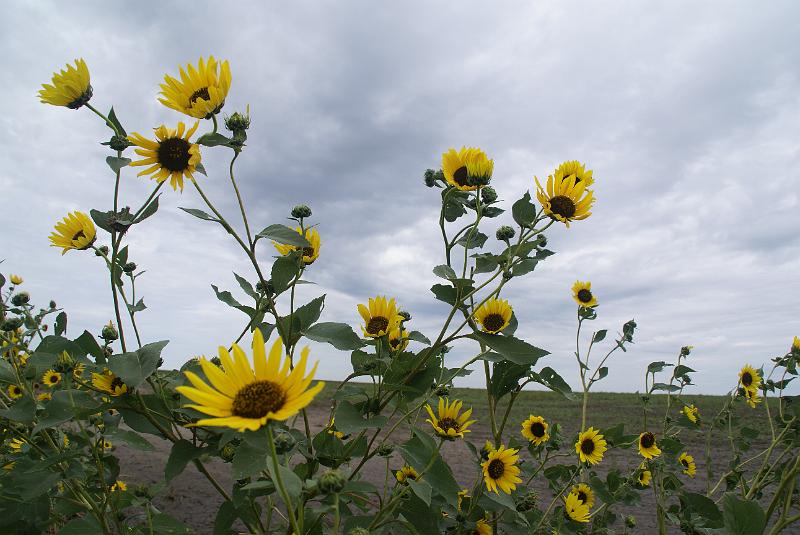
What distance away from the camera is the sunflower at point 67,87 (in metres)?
1.49

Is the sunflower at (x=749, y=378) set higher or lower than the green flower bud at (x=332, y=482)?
higher

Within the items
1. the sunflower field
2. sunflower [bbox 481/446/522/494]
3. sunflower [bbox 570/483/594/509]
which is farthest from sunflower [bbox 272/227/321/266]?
sunflower [bbox 570/483/594/509]

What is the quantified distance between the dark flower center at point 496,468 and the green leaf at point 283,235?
120cm

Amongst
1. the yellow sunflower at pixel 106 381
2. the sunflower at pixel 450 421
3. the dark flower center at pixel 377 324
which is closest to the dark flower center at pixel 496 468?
the sunflower at pixel 450 421

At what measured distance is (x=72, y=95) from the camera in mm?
1506

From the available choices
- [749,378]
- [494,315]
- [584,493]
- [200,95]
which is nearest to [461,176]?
[494,315]

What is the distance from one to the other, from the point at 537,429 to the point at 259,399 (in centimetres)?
201

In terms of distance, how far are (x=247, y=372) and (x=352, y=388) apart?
545 mm

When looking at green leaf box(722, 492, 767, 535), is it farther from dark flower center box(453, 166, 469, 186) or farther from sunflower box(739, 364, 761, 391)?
sunflower box(739, 364, 761, 391)

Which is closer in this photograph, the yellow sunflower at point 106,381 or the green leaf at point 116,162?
the green leaf at point 116,162

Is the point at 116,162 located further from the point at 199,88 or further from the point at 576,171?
the point at 576,171

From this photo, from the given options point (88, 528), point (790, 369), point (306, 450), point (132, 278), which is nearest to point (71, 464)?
point (88, 528)

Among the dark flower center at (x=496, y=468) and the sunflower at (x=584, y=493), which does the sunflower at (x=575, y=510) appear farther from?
the dark flower center at (x=496, y=468)

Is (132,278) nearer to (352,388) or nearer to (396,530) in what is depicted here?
(352,388)
